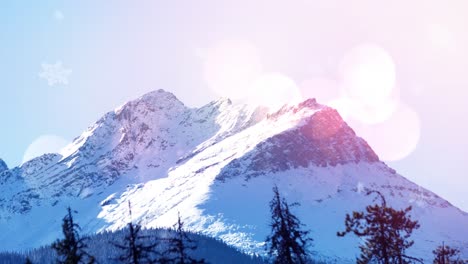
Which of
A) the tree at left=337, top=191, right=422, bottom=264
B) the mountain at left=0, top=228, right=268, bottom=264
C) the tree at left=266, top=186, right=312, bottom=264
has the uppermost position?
the mountain at left=0, top=228, right=268, bottom=264

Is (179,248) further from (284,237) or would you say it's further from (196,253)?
(196,253)

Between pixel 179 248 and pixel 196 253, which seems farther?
pixel 196 253

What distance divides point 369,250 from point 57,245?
1635 centimetres

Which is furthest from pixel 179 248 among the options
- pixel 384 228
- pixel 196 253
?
pixel 196 253

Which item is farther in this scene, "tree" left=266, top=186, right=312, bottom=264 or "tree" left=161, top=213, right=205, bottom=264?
"tree" left=266, top=186, right=312, bottom=264

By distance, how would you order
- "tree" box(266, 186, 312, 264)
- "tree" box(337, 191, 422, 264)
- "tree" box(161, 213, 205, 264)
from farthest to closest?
"tree" box(266, 186, 312, 264) → "tree" box(337, 191, 422, 264) → "tree" box(161, 213, 205, 264)

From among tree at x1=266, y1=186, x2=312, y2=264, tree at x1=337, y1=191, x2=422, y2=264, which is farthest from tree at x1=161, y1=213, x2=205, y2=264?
tree at x1=337, y1=191, x2=422, y2=264

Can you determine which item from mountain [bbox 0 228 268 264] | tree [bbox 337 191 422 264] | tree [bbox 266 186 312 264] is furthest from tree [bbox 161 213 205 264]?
mountain [bbox 0 228 268 264]

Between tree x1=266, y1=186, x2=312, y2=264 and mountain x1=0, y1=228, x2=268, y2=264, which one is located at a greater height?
mountain x1=0, y1=228, x2=268, y2=264

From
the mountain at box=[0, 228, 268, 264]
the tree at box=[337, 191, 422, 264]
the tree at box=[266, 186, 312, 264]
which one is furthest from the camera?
the mountain at box=[0, 228, 268, 264]

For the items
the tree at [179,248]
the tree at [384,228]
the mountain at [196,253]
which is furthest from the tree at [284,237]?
the mountain at [196,253]

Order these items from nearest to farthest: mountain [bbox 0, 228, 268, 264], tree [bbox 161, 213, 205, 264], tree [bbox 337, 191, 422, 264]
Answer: tree [bbox 161, 213, 205, 264] → tree [bbox 337, 191, 422, 264] → mountain [bbox 0, 228, 268, 264]

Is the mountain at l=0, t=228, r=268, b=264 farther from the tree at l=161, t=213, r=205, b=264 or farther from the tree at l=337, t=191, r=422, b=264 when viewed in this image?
the tree at l=337, t=191, r=422, b=264

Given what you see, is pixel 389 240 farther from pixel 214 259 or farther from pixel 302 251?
pixel 214 259
